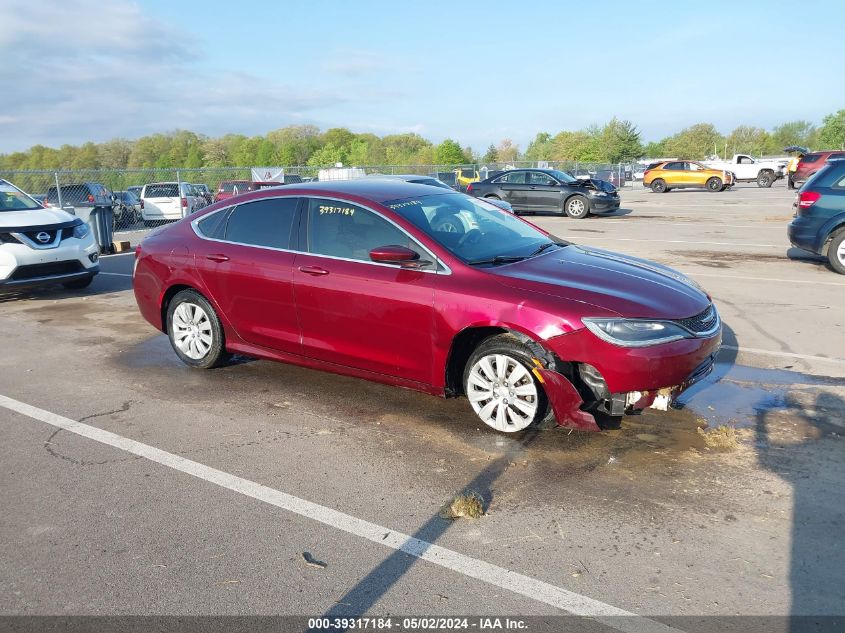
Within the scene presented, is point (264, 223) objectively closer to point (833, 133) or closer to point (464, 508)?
point (464, 508)

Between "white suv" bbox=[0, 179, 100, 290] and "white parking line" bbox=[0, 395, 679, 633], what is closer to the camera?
"white parking line" bbox=[0, 395, 679, 633]

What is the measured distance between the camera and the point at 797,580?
3062mm

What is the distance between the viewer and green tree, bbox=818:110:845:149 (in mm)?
83812

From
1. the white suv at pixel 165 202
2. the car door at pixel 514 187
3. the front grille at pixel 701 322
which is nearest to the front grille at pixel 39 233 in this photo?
the front grille at pixel 701 322

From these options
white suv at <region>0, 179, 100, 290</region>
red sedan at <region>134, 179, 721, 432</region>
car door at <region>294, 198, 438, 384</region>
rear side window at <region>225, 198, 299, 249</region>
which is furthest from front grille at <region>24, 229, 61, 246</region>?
car door at <region>294, 198, 438, 384</region>

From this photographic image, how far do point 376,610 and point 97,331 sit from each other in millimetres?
6323

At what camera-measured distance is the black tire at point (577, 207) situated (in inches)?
824

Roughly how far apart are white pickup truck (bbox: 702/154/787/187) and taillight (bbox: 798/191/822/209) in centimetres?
3002

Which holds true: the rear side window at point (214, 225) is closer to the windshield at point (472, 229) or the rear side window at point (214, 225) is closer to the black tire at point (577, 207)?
the windshield at point (472, 229)

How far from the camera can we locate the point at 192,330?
6.31 metres

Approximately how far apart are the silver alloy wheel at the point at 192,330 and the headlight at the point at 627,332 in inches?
138

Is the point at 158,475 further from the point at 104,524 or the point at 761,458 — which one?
the point at 761,458

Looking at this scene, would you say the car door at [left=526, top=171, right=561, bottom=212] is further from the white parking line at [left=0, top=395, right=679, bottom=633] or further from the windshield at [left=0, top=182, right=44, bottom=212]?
the white parking line at [left=0, top=395, right=679, bottom=633]

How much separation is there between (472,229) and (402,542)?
108 inches
